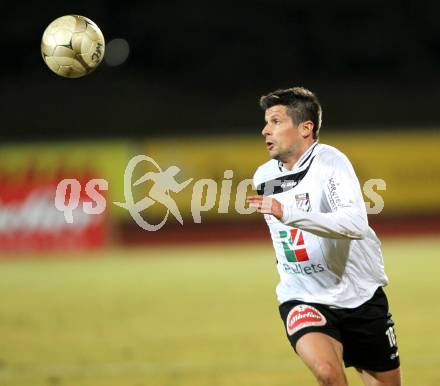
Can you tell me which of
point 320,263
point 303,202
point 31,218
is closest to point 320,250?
point 320,263

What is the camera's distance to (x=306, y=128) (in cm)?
557

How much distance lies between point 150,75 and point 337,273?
3104 cm

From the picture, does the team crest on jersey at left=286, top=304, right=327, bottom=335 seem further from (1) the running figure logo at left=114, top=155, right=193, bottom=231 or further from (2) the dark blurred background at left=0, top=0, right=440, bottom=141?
(2) the dark blurred background at left=0, top=0, right=440, bottom=141

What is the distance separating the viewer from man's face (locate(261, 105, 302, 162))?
5520mm

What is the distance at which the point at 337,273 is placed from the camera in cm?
548

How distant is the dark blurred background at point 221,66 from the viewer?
109 feet

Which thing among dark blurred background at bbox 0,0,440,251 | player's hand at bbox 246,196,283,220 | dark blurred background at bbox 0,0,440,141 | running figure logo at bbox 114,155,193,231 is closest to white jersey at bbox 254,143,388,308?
player's hand at bbox 246,196,283,220

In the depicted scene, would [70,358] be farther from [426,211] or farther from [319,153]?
[426,211]

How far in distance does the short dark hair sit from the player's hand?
0.71 m

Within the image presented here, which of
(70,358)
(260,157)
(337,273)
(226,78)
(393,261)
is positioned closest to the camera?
(337,273)

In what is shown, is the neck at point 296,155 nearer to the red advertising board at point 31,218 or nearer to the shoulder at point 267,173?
the shoulder at point 267,173

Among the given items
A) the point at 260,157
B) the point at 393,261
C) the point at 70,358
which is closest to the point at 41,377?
the point at 70,358

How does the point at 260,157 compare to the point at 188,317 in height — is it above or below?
above

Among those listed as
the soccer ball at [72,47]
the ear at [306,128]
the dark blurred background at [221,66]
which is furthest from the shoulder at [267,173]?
the dark blurred background at [221,66]
